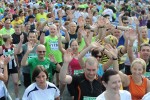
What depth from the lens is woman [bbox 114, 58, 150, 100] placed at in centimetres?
A: 458

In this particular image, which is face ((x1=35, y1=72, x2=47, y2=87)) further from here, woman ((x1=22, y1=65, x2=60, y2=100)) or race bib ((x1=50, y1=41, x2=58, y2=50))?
race bib ((x1=50, y1=41, x2=58, y2=50))

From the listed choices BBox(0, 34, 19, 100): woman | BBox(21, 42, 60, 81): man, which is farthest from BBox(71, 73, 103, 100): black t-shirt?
BBox(0, 34, 19, 100): woman

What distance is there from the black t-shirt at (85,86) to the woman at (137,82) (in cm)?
42

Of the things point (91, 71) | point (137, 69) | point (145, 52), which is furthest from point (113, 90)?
point (145, 52)

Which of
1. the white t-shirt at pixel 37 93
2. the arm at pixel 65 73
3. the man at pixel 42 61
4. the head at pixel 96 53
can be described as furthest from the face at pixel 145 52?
the white t-shirt at pixel 37 93

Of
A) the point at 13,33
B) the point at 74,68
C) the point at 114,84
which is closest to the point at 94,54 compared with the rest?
the point at 74,68

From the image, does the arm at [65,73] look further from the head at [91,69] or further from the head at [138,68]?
the head at [138,68]

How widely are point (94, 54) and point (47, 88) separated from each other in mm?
1409

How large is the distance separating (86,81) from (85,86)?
70mm

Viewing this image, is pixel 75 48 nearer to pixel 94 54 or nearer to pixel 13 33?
pixel 94 54

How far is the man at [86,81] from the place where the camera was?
14.2 ft

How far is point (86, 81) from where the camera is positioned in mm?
4375

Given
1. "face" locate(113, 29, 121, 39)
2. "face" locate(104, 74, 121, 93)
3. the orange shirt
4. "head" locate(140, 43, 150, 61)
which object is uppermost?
"face" locate(113, 29, 121, 39)

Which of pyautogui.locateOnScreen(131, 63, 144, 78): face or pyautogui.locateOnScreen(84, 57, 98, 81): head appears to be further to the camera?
pyautogui.locateOnScreen(131, 63, 144, 78): face
